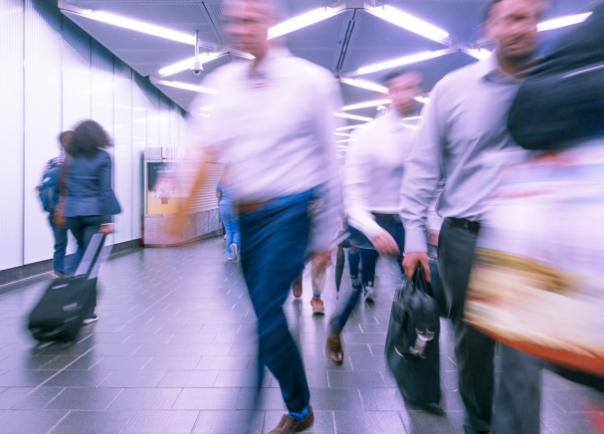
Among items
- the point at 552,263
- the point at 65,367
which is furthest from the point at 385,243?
the point at 65,367

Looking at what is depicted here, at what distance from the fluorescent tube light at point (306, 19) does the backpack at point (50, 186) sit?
11.1 ft

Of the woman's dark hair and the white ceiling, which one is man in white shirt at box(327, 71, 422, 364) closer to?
the woman's dark hair

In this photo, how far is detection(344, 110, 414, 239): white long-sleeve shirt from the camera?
110 inches

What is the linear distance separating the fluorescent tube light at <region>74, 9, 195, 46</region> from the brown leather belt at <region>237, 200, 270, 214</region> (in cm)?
668

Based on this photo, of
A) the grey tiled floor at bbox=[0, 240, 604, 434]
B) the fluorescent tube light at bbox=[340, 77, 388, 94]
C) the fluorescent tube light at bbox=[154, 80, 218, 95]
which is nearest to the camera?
the grey tiled floor at bbox=[0, 240, 604, 434]

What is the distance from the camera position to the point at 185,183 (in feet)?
6.03

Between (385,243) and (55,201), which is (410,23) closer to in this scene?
(55,201)

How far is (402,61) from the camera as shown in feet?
30.3

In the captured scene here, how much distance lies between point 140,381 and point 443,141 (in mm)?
2050

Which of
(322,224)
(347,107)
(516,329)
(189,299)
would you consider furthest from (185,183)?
(347,107)

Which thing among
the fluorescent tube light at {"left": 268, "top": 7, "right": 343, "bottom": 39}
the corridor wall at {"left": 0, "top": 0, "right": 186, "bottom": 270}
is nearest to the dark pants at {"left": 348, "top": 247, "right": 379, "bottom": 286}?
the fluorescent tube light at {"left": 268, "top": 7, "right": 343, "bottom": 39}

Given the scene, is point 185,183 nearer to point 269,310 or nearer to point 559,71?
point 269,310

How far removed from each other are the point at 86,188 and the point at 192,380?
6.40ft

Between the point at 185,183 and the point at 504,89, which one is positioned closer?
the point at 504,89
